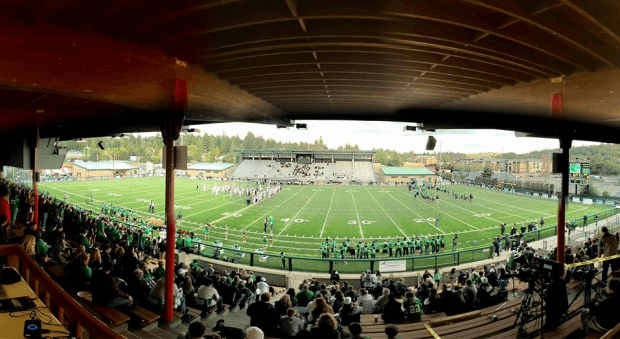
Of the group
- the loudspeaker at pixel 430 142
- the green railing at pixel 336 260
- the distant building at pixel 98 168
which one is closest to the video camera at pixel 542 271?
the green railing at pixel 336 260

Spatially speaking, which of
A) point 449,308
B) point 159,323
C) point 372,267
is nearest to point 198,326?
point 159,323

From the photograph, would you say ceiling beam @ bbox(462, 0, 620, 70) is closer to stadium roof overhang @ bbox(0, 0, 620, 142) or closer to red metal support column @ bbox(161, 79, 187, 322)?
stadium roof overhang @ bbox(0, 0, 620, 142)

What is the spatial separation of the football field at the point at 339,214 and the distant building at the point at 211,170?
27.0 meters

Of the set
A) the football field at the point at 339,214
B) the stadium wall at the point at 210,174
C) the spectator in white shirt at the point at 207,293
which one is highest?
the spectator in white shirt at the point at 207,293

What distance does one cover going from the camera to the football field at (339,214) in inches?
992

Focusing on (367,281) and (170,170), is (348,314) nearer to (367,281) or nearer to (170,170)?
(367,281)

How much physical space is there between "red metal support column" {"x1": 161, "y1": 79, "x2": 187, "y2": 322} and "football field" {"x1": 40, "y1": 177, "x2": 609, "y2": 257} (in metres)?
14.5

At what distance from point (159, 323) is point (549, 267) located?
276 inches

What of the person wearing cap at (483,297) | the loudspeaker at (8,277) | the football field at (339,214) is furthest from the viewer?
the football field at (339,214)

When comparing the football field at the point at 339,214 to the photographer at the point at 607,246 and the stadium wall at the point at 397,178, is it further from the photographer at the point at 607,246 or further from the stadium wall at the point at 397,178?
the stadium wall at the point at 397,178

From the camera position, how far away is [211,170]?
79.3 m

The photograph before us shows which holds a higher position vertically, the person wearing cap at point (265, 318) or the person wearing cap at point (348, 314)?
the person wearing cap at point (265, 318)

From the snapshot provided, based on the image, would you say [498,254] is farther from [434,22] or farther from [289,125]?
[434,22]

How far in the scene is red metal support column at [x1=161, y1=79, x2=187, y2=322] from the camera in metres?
5.97
